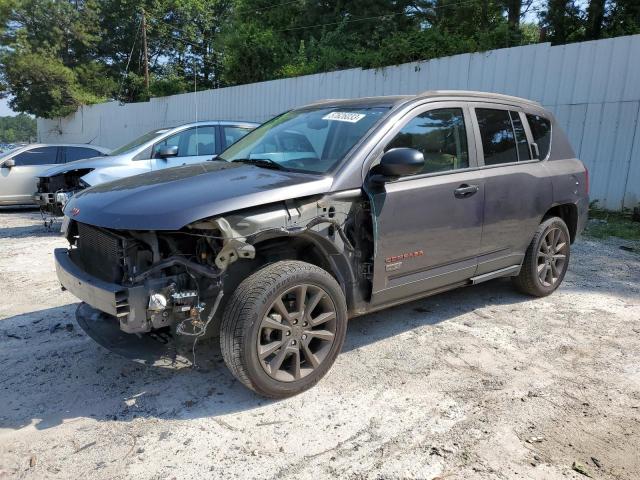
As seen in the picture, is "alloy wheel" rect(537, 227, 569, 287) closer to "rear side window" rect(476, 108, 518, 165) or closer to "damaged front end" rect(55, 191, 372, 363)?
"rear side window" rect(476, 108, 518, 165)

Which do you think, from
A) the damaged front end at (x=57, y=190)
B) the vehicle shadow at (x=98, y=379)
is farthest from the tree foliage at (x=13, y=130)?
the vehicle shadow at (x=98, y=379)

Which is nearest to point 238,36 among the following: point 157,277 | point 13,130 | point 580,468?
point 157,277

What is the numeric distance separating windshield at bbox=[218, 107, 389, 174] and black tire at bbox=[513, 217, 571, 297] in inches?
82.7

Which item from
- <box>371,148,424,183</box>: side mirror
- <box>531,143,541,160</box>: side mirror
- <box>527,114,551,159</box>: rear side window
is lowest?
<box>371,148,424,183</box>: side mirror

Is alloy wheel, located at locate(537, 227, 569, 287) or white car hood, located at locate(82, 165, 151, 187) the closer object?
alloy wheel, located at locate(537, 227, 569, 287)

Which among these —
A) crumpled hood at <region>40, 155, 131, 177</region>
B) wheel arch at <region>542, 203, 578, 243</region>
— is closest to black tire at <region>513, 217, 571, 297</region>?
wheel arch at <region>542, 203, 578, 243</region>

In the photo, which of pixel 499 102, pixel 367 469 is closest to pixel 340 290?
pixel 367 469

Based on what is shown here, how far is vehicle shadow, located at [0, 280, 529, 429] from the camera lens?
3.06 meters

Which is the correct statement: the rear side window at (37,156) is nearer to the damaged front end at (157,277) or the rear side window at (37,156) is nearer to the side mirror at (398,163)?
the damaged front end at (157,277)

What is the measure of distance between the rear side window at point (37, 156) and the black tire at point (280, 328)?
9.73 m

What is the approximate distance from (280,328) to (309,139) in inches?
61.4

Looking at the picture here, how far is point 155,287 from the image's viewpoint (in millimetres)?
2863

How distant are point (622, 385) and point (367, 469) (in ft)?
6.50

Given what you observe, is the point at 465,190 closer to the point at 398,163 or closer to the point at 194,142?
the point at 398,163
